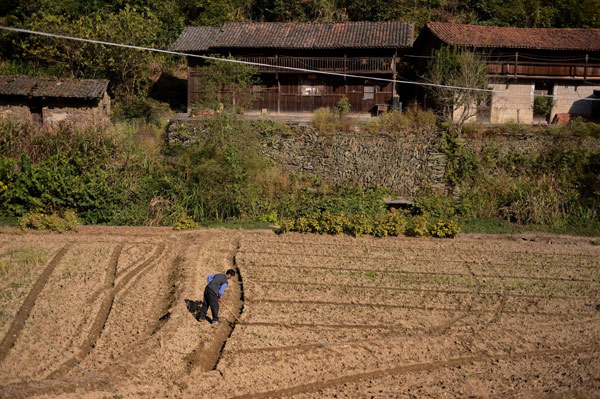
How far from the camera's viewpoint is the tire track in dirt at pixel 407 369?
27.3ft

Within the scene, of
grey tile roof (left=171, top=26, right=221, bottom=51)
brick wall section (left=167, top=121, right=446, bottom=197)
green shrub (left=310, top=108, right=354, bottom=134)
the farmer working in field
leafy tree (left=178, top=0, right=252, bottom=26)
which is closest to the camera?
the farmer working in field

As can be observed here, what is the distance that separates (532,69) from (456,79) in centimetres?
647

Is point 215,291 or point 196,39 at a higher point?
point 196,39

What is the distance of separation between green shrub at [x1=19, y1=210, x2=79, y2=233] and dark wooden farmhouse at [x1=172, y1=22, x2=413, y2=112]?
39.5 feet

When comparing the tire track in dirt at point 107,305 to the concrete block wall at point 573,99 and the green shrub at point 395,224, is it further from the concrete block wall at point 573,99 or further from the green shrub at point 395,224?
the concrete block wall at point 573,99

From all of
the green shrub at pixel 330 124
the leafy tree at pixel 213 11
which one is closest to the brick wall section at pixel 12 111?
the green shrub at pixel 330 124

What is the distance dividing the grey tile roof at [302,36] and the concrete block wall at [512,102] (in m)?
5.05

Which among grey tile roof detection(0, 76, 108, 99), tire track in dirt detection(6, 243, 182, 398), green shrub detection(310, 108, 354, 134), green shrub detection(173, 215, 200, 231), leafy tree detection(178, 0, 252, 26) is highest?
leafy tree detection(178, 0, 252, 26)

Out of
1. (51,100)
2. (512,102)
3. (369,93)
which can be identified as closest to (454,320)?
(369,93)

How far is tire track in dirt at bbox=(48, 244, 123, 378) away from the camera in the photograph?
8797 millimetres

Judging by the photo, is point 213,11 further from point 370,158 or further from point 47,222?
point 47,222

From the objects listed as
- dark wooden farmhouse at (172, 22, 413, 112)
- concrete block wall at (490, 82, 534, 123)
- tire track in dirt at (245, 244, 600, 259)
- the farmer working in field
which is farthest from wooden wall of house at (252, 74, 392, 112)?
the farmer working in field

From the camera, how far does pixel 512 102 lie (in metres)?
27.6

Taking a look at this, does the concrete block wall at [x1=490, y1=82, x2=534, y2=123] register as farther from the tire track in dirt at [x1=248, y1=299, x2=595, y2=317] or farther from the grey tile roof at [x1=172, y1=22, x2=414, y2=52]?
the tire track in dirt at [x1=248, y1=299, x2=595, y2=317]
